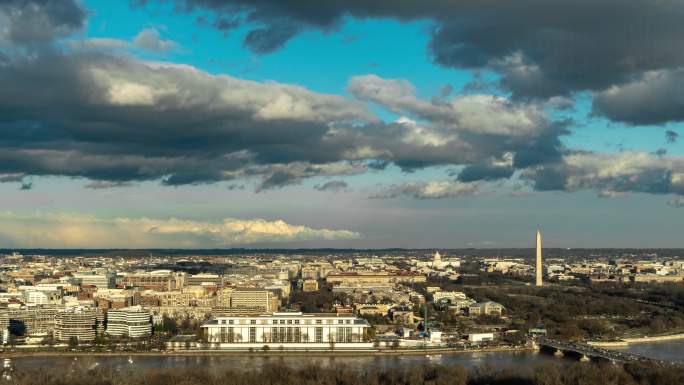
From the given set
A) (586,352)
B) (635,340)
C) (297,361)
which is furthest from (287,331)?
(635,340)

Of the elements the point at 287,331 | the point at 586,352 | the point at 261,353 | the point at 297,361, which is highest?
the point at 287,331

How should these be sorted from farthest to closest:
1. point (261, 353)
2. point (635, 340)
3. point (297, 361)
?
point (635, 340), point (261, 353), point (297, 361)

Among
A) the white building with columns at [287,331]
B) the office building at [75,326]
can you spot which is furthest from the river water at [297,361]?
the office building at [75,326]

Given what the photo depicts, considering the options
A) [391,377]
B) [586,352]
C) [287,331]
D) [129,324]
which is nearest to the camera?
[391,377]

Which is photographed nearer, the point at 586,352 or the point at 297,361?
the point at 297,361

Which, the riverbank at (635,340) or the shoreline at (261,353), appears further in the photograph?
the riverbank at (635,340)

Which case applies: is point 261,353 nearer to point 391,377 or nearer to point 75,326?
point 75,326

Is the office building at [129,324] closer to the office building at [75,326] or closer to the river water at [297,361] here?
the office building at [75,326]

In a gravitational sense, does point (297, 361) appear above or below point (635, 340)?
below
